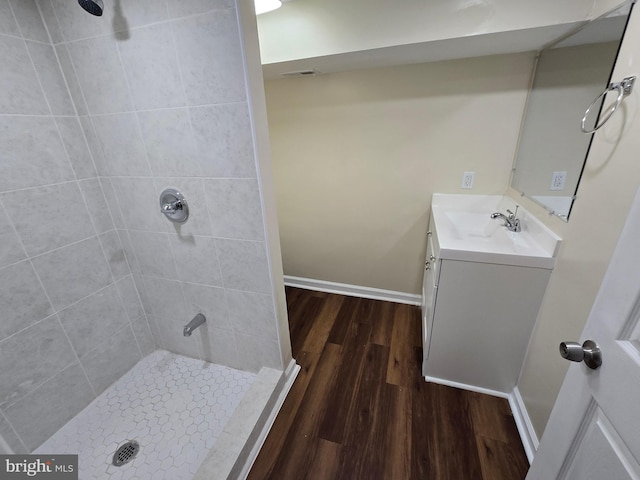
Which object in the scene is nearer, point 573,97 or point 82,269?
point 573,97

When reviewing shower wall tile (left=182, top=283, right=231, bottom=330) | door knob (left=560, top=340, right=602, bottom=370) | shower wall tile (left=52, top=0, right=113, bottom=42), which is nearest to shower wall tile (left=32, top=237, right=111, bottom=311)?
shower wall tile (left=182, top=283, right=231, bottom=330)

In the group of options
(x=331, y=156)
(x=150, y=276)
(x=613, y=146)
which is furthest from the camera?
(x=331, y=156)

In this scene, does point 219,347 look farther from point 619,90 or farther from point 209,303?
point 619,90

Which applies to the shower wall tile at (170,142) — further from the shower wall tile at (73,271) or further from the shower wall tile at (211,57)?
the shower wall tile at (73,271)

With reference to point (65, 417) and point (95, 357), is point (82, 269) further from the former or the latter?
point (65, 417)

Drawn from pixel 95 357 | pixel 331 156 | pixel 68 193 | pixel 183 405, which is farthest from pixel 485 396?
pixel 68 193

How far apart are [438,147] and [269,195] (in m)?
1.35

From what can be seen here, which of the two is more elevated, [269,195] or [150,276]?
[269,195]

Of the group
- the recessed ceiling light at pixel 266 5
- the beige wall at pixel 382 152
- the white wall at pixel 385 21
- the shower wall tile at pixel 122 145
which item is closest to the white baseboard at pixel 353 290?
the beige wall at pixel 382 152

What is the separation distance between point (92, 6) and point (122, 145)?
52cm

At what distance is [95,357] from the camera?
147cm

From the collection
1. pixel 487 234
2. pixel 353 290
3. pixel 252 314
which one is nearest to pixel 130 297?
pixel 252 314

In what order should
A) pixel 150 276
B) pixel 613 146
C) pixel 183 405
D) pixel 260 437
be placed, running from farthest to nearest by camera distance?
pixel 150 276 < pixel 183 405 < pixel 260 437 < pixel 613 146

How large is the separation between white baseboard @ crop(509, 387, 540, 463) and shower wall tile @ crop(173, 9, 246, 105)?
79.7 inches
